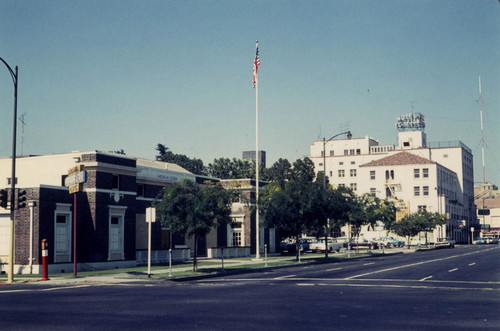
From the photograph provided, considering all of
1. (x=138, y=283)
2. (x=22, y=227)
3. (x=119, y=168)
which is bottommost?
(x=138, y=283)

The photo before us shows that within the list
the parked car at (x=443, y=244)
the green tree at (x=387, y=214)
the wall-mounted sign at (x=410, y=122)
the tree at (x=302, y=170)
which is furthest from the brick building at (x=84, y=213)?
the wall-mounted sign at (x=410, y=122)

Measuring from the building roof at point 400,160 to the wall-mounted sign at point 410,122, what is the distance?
20910 millimetres

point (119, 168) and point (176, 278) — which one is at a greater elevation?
point (119, 168)

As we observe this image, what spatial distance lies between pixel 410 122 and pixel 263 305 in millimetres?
127425

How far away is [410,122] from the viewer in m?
139

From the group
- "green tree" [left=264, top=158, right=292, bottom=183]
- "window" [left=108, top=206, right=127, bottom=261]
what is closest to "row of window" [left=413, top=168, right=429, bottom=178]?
"green tree" [left=264, top=158, right=292, bottom=183]

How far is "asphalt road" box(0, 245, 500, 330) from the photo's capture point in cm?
1338

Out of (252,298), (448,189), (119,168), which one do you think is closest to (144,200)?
(119,168)

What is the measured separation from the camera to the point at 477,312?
1527cm

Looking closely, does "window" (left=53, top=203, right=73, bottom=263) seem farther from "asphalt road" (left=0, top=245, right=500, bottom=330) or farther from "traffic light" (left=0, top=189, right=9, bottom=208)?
"asphalt road" (left=0, top=245, right=500, bottom=330)

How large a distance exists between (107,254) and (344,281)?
723 inches

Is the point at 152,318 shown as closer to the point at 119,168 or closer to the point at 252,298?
the point at 252,298

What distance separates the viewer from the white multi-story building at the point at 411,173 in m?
114

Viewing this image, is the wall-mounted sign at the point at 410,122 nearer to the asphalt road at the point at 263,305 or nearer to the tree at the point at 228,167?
the tree at the point at 228,167
